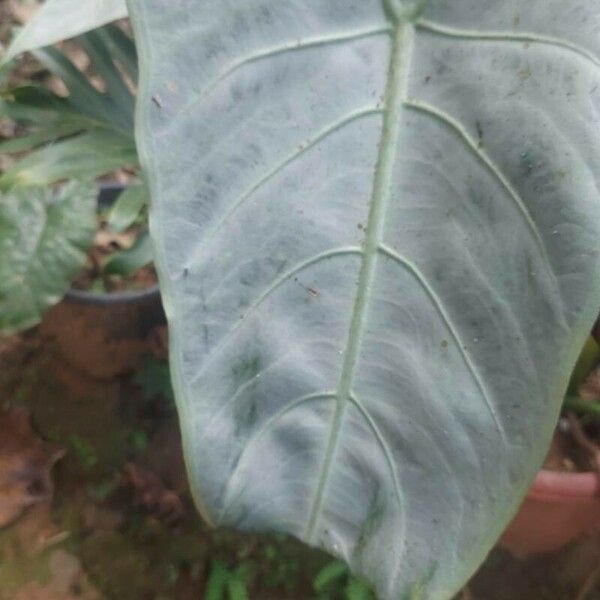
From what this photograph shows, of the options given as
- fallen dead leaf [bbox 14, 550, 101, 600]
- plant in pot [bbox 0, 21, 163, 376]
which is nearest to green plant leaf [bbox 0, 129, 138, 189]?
plant in pot [bbox 0, 21, 163, 376]

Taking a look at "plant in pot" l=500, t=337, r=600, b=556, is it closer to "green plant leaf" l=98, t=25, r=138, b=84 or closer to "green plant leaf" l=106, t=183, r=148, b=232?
"green plant leaf" l=106, t=183, r=148, b=232

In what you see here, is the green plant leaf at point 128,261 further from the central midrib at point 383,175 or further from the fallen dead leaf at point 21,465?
the central midrib at point 383,175

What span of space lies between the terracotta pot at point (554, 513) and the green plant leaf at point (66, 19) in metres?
0.76

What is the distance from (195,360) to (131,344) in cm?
102

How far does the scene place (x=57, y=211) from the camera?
1.16 m

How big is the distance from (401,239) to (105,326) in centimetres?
100

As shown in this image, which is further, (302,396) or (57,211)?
(57,211)

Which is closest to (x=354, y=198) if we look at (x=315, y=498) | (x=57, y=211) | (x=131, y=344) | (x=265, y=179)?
(x=265, y=179)

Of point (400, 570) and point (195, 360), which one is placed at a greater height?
point (195, 360)

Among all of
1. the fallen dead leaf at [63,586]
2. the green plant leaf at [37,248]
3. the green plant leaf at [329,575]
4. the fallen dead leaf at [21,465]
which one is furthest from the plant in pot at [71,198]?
the green plant leaf at [329,575]

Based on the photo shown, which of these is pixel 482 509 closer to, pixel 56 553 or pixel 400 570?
pixel 400 570

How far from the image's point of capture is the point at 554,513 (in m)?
1.17

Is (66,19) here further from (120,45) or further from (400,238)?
(120,45)

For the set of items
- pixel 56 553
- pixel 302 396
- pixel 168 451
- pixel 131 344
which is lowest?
pixel 56 553
